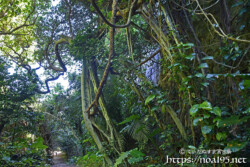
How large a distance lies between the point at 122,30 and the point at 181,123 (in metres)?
2.90

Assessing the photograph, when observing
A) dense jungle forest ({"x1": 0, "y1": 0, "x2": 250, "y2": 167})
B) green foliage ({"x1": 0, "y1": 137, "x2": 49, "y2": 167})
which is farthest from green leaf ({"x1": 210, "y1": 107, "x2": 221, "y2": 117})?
green foliage ({"x1": 0, "y1": 137, "x2": 49, "y2": 167})

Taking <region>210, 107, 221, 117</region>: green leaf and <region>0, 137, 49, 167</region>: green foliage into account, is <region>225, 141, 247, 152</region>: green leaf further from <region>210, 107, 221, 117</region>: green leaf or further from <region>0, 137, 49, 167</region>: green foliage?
<region>0, 137, 49, 167</region>: green foliage

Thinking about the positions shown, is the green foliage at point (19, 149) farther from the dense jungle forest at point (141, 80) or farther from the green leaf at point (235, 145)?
the green leaf at point (235, 145)

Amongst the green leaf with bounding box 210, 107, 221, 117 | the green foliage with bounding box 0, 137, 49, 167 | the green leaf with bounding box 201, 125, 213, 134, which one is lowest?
the green foliage with bounding box 0, 137, 49, 167

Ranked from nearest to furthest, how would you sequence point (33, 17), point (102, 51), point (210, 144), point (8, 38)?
point (210, 144) → point (102, 51) → point (33, 17) → point (8, 38)

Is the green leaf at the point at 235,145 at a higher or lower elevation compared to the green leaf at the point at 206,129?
lower

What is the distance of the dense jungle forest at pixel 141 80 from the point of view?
6.23 ft

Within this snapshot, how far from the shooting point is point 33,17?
564 cm

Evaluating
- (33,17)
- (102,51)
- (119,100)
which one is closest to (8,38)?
(33,17)

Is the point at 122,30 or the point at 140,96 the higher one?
the point at 122,30

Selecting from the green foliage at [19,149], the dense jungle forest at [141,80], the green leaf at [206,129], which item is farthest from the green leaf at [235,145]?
the green foliage at [19,149]

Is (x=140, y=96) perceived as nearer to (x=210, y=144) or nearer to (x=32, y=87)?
(x=210, y=144)

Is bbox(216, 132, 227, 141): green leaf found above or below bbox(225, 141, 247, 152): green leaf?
above

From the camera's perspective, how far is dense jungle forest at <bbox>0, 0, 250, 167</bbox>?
Answer: 190cm
